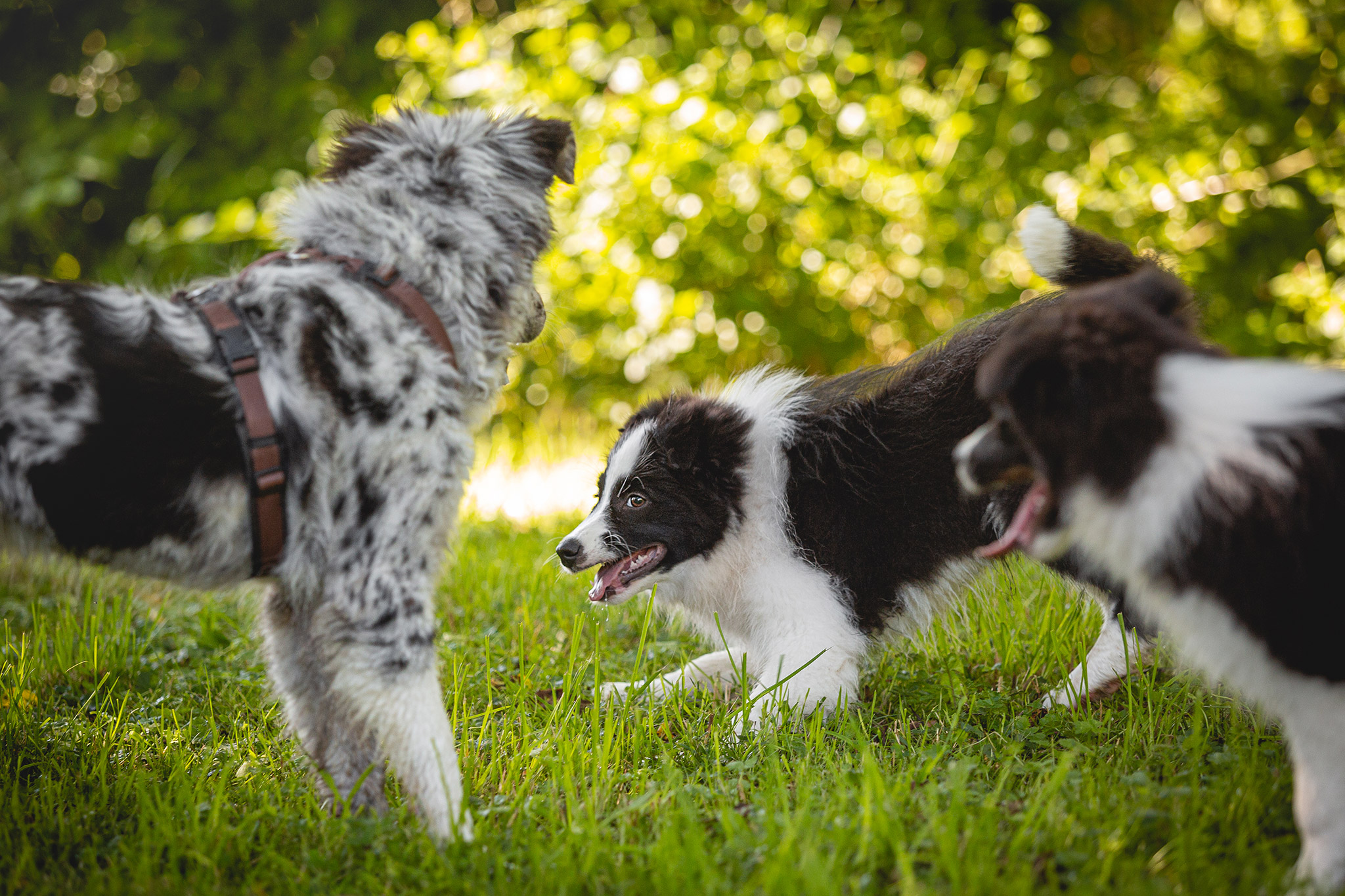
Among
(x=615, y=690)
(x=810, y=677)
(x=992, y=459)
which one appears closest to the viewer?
(x=992, y=459)

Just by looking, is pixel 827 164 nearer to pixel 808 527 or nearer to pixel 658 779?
pixel 808 527

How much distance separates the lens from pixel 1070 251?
3.12 metres

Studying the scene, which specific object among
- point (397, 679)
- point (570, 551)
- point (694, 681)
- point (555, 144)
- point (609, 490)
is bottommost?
point (694, 681)

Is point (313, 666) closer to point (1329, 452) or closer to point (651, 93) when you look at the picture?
point (1329, 452)

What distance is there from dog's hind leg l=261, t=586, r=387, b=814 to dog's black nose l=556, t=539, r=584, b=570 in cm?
112

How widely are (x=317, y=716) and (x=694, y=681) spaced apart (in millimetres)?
1458

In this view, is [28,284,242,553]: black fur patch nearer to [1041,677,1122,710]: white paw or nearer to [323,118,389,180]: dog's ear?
[323,118,389,180]: dog's ear

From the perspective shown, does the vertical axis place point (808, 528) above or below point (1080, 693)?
above

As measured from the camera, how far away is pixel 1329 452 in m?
1.91

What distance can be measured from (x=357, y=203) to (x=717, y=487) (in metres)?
1.66

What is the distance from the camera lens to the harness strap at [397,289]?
2.39 m

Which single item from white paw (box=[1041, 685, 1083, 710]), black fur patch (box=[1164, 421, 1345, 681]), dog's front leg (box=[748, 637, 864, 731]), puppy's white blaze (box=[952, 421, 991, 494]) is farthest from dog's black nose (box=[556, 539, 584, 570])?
black fur patch (box=[1164, 421, 1345, 681])

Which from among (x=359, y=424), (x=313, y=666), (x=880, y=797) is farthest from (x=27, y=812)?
(x=880, y=797)

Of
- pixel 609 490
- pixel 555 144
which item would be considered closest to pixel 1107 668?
pixel 609 490
